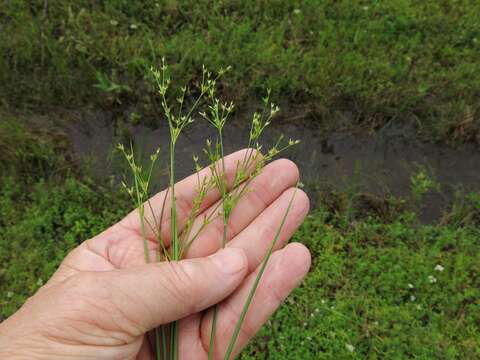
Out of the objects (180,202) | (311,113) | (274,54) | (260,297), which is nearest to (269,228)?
(260,297)

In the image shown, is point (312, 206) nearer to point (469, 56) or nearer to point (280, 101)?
point (280, 101)

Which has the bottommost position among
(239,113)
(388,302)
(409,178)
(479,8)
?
(388,302)

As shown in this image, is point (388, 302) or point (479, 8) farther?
point (479, 8)

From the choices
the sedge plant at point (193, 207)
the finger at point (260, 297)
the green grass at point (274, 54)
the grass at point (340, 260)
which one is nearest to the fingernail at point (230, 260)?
the sedge plant at point (193, 207)

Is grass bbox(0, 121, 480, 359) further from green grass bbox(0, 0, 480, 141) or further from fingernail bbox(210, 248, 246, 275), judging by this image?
fingernail bbox(210, 248, 246, 275)

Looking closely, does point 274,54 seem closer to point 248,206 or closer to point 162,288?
point 248,206

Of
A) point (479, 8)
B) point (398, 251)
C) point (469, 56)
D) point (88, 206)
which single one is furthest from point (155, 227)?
point (479, 8)
